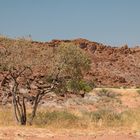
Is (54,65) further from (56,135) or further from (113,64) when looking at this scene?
(113,64)

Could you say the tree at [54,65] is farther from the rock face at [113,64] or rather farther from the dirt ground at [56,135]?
the rock face at [113,64]

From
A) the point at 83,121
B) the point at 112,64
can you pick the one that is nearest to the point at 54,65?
the point at 83,121

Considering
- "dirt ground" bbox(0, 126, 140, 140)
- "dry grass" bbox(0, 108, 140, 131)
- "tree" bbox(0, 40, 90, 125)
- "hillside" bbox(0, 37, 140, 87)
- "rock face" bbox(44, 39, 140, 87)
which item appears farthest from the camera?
"rock face" bbox(44, 39, 140, 87)

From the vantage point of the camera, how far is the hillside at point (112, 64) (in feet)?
262

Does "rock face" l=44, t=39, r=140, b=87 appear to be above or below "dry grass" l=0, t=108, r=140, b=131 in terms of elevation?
above

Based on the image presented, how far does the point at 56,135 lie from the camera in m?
16.7

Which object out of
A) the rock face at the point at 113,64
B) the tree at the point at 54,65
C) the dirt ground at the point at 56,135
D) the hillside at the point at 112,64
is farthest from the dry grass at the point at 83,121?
the rock face at the point at 113,64

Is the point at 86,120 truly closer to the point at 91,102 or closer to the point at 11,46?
the point at 11,46

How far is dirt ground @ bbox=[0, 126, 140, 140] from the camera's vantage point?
631 inches

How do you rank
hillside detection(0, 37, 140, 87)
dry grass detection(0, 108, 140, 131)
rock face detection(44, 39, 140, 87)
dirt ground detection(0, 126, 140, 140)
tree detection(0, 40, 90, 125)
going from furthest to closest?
rock face detection(44, 39, 140, 87) → hillside detection(0, 37, 140, 87) → tree detection(0, 40, 90, 125) → dry grass detection(0, 108, 140, 131) → dirt ground detection(0, 126, 140, 140)

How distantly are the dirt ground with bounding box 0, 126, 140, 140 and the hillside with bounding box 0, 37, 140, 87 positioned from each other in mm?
49059

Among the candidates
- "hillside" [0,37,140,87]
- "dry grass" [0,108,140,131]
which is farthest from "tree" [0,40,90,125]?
"hillside" [0,37,140,87]

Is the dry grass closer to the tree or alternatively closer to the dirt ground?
the tree

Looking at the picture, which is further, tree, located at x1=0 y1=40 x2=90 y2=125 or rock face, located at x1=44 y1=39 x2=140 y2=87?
rock face, located at x1=44 y1=39 x2=140 y2=87
